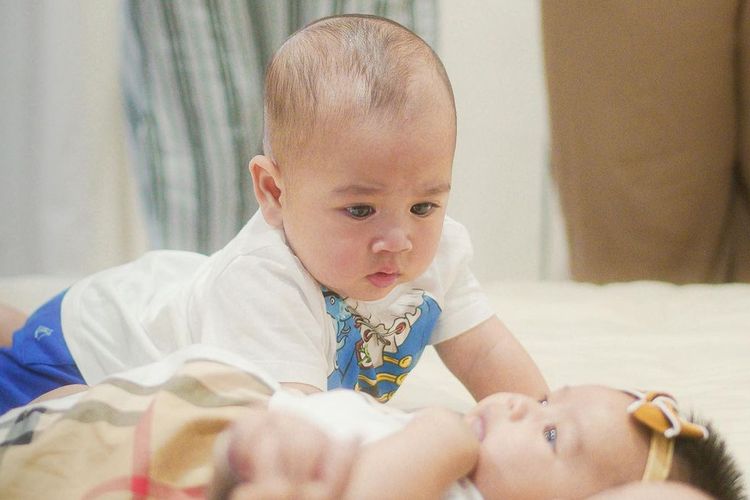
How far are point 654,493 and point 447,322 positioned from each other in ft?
1.68

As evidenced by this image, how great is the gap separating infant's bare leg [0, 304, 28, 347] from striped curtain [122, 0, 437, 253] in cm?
85

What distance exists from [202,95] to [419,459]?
159 cm

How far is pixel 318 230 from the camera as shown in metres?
0.90

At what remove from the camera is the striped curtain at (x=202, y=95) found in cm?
203

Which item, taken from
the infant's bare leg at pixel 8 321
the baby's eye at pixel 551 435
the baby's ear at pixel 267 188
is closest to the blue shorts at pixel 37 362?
the infant's bare leg at pixel 8 321

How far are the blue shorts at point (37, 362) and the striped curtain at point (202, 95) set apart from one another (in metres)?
1.04

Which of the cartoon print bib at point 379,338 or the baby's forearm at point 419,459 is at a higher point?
the baby's forearm at point 419,459

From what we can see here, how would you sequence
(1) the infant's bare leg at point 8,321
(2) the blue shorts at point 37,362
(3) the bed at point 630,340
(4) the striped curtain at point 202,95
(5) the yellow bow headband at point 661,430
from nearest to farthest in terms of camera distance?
(5) the yellow bow headband at point 661,430 → (2) the blue shorts at point 37,362 → (3) the bed at point 630,340 → (1) the infant's bare leg at point 8,321 → (4) the striped curtain at point 202,95

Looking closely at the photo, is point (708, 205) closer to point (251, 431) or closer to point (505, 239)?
point (505, 239)

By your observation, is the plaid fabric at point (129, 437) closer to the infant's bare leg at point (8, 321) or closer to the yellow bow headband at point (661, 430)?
the yellow bow headband at point (661, 430)

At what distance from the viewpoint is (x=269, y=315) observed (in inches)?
36.0

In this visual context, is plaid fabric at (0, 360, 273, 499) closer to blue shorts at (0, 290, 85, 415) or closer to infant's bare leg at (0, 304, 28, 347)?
blue shorts at (0, 290, 85, 415)

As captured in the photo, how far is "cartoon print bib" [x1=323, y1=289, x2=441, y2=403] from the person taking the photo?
98 cm

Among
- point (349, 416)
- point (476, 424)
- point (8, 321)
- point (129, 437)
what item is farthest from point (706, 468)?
point (8, 321)
